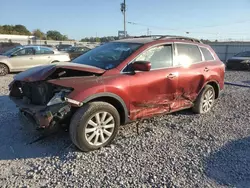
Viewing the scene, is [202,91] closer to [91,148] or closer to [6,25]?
[91,148]

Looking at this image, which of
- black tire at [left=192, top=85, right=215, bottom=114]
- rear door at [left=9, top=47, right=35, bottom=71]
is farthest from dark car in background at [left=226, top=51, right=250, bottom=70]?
rear door at [left=9, top=47, right=35, bottom=71]

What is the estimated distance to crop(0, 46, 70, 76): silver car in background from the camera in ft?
35.0

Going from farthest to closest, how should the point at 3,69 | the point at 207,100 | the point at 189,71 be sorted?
the point at 3,69
the point at 207,100
the point at 189,71

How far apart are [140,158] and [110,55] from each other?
6.43 feet

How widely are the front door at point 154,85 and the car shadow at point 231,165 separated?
1.29 m

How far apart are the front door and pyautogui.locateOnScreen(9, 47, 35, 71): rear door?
28.7 feet

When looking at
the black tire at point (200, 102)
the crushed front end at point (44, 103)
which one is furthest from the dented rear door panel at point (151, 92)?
the crushed front end at point (44, 103)

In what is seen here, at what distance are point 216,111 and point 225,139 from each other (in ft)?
Answer: 5.58

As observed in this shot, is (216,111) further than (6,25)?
Answer: No

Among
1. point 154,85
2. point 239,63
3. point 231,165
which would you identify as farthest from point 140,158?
point 239,63

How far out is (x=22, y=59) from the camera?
11.0 meters

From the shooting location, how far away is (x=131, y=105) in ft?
12.4

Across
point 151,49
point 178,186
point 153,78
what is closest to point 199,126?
point 153,78

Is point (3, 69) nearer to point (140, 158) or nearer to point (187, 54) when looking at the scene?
point (187, 54)
